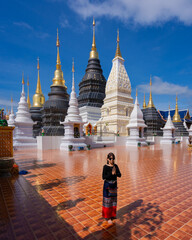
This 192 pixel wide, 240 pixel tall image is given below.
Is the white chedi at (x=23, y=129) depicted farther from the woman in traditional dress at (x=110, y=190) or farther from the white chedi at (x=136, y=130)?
the woman in traditional dress at (x=110, y=190)

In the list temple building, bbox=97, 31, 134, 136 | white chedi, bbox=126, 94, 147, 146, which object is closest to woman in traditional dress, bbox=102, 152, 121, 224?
white chedi, bbox=126, 94, 147, 146

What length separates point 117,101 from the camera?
1137 inches

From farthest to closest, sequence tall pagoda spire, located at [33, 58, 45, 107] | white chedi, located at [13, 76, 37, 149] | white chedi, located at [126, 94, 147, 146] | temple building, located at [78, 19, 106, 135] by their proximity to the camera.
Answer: tall pagoda spire, located at [33, 58, 45, 107] → temple building, located at [78, 19, 106, 135] → white chedi, located at [126, 94, 147, 146] → white chedi, located at [13, 76, 37, 149]

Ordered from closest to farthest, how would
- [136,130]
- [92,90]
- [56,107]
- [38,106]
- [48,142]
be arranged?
[48,142]
[136,130]
[56,107]
[92,90]
[38,106]

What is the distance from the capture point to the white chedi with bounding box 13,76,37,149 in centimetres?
1861

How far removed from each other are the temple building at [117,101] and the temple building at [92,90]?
3.74 m

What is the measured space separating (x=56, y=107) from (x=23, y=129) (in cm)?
933

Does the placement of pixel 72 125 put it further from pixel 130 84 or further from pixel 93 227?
pixel 130 84

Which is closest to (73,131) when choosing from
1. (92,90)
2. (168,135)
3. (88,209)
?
(88,209)

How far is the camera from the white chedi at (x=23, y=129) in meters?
18.6

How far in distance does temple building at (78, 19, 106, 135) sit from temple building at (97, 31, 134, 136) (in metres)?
3.74

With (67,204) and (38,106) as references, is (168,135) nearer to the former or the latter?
(67,204)

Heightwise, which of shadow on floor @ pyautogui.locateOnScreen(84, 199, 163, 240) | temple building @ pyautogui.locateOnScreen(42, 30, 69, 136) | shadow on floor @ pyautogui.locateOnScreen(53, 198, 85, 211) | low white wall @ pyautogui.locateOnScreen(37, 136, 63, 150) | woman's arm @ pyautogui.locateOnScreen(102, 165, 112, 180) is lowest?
shadow on floor @ pyautogui.locateOnScreen(84, 199, 163, 240)

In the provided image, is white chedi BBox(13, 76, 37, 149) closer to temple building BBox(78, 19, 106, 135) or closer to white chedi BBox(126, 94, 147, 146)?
white chedi BBox(126, 94, 147, 146)
